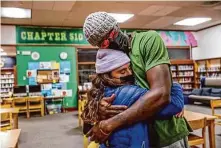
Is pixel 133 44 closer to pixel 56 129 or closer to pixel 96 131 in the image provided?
pixel 96 131

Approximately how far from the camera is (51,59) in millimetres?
8992

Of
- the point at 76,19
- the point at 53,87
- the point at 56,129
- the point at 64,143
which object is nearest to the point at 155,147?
the point at 64,143

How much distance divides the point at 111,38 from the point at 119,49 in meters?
0.05

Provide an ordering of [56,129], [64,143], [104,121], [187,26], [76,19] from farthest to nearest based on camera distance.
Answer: [187,26]
[76,19]
[56,129]
[64,143]
[104,121]

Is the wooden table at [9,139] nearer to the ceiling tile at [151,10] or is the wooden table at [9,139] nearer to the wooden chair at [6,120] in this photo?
the wooden chair at [6,120]

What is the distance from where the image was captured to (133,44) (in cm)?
87

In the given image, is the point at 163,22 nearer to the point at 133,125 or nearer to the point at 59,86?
the point at 59,86

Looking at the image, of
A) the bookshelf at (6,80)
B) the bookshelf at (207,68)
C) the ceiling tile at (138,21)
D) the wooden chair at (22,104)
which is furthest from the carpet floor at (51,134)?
the bookshelf at (6,80)

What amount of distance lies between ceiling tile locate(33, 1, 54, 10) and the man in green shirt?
5.80m

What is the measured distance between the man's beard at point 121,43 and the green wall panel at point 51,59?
8415 mm

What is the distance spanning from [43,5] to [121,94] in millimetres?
6171

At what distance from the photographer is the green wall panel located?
869cm

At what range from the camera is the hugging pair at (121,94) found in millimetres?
791

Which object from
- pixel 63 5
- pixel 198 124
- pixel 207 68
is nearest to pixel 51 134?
pixel 63 5
